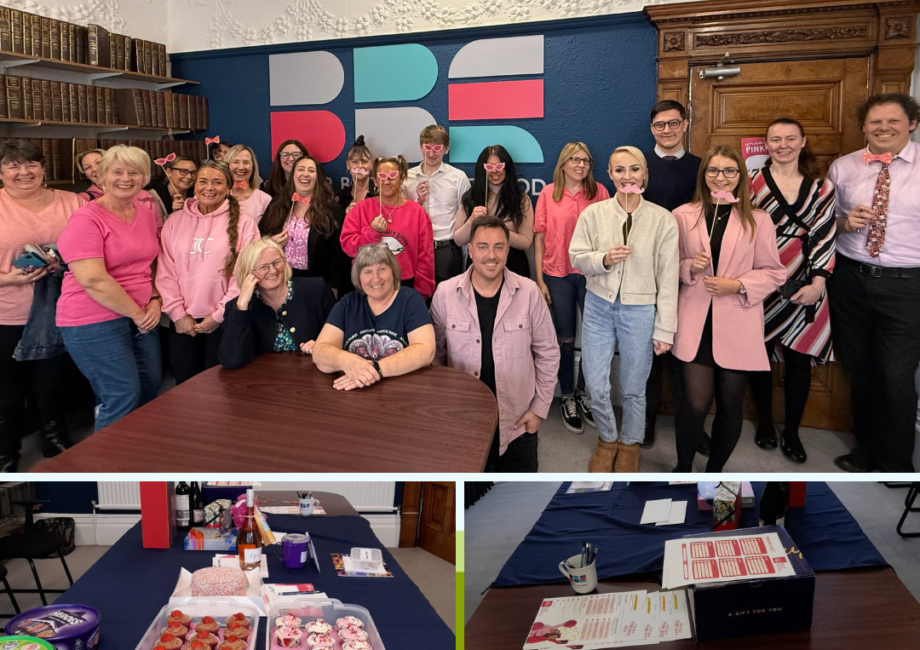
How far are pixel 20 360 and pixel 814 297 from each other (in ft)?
9.13

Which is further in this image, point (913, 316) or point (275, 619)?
point (913, 316)

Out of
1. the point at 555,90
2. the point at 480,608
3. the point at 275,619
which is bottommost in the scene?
the point at 275,619

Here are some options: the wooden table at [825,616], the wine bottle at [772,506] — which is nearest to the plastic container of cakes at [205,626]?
the wooden table at [825,616]

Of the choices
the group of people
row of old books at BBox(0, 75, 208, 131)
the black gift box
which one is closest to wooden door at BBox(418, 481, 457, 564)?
the black gift box

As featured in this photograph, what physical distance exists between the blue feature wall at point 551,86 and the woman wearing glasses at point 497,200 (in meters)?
0.06

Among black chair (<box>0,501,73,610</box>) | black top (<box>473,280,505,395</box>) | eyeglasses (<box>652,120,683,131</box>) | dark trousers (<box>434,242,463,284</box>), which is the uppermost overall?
eyeglasses (<box>652,120,683,131</box>)

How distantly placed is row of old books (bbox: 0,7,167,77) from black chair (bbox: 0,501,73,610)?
2.19 m

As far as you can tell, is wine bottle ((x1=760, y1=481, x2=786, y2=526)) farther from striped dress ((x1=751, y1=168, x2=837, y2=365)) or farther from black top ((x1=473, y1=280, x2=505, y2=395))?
striped dress ((x1=751, y1=168, x2=837, y2=365))

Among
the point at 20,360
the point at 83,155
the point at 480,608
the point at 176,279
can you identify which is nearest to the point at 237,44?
the point at 83,155

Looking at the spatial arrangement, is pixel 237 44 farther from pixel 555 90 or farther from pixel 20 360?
pixel 20 360

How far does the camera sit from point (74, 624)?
1.17 meters

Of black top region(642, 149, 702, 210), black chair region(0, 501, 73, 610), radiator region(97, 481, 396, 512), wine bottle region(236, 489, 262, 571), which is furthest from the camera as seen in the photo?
black top region(642, 149, 702, 210)

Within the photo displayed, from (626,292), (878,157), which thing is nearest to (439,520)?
(626,292)

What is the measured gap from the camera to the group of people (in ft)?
7.02
